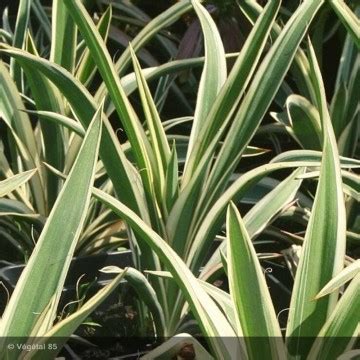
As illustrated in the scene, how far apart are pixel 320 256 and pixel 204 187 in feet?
1.06

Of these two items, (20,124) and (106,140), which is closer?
(106,140)

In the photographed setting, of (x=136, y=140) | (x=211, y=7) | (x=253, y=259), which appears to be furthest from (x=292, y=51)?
(x=211, y=7)

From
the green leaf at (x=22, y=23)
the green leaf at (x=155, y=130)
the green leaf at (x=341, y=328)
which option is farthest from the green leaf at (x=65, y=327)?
the green leaf at (x=22, y=23)

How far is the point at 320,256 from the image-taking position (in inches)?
40.1

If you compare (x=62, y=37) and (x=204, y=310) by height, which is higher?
(x=62, y=37)

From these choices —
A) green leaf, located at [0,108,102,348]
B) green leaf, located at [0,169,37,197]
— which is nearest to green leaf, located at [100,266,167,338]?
green leaf, located at [0,108,102,348]

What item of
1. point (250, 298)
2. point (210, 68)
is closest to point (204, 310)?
point (250, 298)

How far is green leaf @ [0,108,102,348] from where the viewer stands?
0.98 m

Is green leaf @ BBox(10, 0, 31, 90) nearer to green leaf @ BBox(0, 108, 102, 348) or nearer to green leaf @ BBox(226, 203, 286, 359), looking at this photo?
green leaf @ BBox(0, 108, 102, 348)

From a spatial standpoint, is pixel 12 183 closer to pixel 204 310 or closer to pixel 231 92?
pixel 231 92

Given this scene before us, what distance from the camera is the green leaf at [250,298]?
965 millimetres

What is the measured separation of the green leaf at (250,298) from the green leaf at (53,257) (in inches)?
7.2

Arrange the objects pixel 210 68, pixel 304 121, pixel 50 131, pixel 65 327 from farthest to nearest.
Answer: pixel 304 121
pixel 50 131
pixel 210 68
pixel 65 327

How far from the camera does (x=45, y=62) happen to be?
1277 millimetres
